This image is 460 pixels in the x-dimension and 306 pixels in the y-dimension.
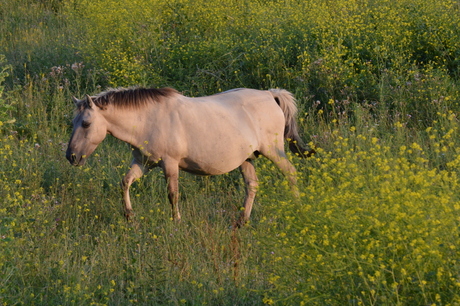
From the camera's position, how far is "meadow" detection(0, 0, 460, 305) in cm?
361

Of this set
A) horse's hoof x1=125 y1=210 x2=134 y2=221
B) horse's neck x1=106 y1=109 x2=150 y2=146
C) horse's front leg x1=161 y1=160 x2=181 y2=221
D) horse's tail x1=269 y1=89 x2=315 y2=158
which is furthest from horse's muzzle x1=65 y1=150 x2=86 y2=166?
horse's tail x1=269 y1=89 x2=315 y2=158

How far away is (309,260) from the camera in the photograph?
3.76 metres

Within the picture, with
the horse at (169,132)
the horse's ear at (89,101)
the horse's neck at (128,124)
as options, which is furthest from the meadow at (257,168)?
the horse's ear at (89,101)

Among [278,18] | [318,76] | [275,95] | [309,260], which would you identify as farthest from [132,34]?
[309,260]

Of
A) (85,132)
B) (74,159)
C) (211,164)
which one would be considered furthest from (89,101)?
(211,164)

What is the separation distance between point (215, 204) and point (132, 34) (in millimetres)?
4505

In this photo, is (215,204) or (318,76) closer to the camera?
(215,204)

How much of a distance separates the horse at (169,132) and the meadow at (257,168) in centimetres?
39

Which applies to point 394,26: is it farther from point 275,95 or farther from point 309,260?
point 309,260

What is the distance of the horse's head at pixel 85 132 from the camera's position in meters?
6.28

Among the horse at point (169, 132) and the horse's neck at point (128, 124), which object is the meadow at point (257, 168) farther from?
the horse's neck at point (128, 124)

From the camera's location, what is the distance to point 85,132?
6.30 m

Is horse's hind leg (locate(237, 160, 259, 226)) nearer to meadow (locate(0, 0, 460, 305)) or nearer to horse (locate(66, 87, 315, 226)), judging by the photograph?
horse (locate(66, 87, 315, 226))

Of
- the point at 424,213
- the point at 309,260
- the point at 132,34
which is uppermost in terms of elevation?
the point at 424,213
